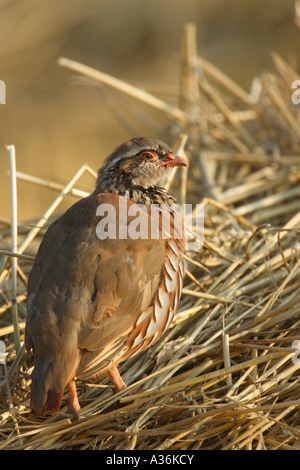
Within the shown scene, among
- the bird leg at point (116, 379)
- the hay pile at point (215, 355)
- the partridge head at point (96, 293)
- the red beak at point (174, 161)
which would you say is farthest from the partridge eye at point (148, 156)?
the bird leg at point (116, 379)

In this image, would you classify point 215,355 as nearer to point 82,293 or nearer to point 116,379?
point 116,379

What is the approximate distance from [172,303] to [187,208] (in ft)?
5.06

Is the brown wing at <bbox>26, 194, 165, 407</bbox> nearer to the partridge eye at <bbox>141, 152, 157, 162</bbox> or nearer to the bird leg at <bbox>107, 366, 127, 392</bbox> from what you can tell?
the bird leg at <bbox>107, 366, 127, 392</bbox>

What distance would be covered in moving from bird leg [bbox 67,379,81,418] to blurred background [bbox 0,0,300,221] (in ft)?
23.1

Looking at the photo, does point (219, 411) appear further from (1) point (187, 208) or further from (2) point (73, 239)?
(1) point (187, 208)

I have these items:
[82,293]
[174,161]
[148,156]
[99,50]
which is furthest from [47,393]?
[99,50]

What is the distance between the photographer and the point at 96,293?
304 centimetres

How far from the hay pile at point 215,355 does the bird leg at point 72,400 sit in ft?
0.16

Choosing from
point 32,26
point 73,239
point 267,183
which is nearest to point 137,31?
point 32,26

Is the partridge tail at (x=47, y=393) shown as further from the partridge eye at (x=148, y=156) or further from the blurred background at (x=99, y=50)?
the blurred background at (x=99, y=50)

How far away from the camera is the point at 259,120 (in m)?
6.07

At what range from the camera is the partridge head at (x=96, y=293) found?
2.94 meters

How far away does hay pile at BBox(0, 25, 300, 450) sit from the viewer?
285 cm

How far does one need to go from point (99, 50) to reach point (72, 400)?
10.1 m
